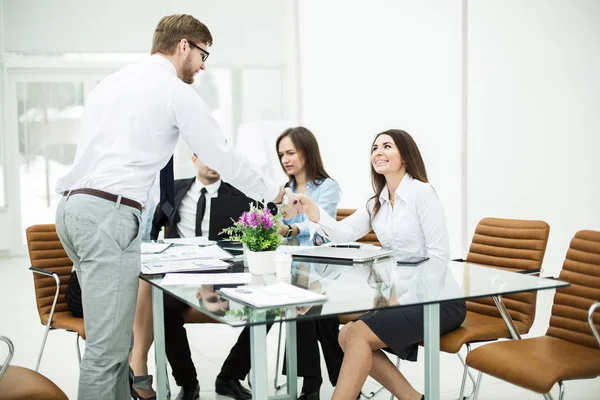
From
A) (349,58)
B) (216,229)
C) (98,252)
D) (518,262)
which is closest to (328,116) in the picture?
(349,58)

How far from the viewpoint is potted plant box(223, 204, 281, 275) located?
100 inches

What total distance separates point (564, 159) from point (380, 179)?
2.52 metres

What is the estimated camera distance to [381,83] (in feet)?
22.4

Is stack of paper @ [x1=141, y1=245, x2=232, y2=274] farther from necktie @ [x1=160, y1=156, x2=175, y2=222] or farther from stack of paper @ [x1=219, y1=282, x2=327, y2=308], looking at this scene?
stack of paper @ [x1=219, y1=282, x2=327, y2=308]

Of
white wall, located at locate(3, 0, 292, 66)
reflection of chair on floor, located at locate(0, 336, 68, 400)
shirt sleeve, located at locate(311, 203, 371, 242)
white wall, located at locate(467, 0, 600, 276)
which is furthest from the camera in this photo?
white wall, located at locate(3, 0, 292, 66)

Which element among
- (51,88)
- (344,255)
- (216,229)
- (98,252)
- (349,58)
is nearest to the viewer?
(98,252)

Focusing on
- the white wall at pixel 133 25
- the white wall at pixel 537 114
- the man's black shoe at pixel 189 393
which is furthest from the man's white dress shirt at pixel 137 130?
the white wall at pixel 133 25

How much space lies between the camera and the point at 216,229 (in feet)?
12.0

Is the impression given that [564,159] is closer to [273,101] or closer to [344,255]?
[344,255]

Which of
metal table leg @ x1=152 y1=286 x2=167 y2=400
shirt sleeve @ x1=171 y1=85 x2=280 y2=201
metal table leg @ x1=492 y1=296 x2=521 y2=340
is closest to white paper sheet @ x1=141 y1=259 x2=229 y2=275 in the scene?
metal table leg @ x1=152 y1=286 x2=167 y2=400

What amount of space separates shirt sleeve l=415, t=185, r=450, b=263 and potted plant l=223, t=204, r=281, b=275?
0.72m

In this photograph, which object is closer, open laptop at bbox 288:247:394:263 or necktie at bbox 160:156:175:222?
open laptop at bbox 288:247:394:263

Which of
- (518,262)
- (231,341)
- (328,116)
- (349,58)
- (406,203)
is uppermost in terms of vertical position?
(349,58)

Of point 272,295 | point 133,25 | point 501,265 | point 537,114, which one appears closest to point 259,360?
point 272,295
